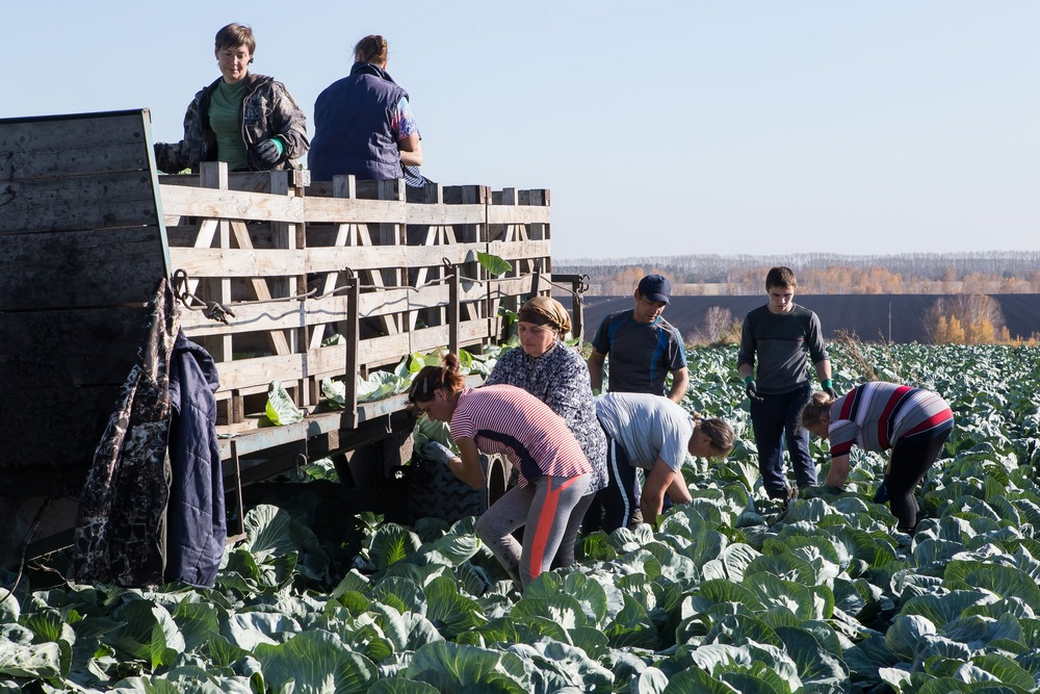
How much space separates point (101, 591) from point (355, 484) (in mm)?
2721

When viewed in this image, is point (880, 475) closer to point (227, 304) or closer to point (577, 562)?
point (577, 562)

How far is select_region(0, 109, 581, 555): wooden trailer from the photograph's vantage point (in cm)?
459

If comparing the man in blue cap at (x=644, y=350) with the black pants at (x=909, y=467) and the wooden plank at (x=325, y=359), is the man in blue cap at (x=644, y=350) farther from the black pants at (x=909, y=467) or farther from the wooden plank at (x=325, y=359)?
the black pants at (x=909, y=467)

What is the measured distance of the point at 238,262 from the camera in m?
Result: 5.32

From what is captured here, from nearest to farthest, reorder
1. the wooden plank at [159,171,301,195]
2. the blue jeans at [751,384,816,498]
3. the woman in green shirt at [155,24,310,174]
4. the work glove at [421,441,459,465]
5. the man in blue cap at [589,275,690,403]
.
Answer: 1. the wooden plank at [159,171,301,195]
2. the work glove at [421,441,459,465]
3. the woman in green shirt at [155,24,310,174]
4. the man in blue cap at [589,275,690,403]
5. the blue jeans at [751,384,816,498]

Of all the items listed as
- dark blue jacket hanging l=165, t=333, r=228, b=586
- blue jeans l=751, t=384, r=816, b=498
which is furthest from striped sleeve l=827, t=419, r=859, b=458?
dark blue jacket hanging l=165, t=333, r=228, b=586

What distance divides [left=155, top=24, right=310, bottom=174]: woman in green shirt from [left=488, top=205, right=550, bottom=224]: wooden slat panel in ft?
5.67

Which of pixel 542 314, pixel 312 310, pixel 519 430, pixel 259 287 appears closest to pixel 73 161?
pixel 259 287

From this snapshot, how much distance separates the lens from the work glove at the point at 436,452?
6.35 metres

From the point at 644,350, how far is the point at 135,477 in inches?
166

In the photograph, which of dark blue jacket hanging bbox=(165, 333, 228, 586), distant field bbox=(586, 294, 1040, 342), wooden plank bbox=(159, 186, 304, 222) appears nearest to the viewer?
dark blue jacket hanging bbox=(165, 333, 228, 586)

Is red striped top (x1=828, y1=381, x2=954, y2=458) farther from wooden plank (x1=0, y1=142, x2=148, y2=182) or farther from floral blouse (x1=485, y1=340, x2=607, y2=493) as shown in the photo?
wooden plank (x1=0, y1=142, x2=148, y2=182)

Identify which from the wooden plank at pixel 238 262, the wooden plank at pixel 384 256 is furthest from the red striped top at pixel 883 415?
the wooden plank at pixel 238 262

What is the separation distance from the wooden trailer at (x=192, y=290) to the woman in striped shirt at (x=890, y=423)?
7.63 feet
